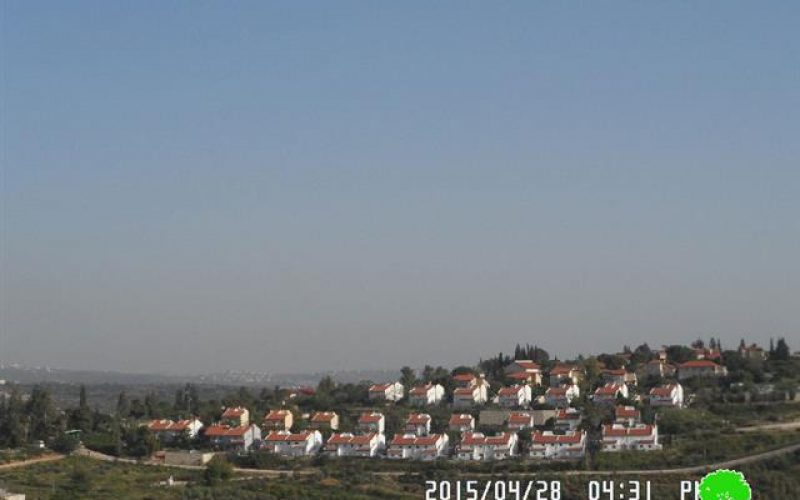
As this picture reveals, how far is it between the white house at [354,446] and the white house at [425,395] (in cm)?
1111

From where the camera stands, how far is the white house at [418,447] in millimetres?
53750

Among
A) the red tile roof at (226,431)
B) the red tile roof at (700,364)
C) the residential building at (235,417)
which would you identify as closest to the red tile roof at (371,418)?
the red tile roof at (226,431)

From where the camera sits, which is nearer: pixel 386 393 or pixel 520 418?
pixel 520 418

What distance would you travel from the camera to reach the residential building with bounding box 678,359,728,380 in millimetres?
69062

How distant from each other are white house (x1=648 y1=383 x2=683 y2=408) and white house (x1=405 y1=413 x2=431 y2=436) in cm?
1109

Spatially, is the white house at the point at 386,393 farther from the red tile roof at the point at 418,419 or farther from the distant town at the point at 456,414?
the red tile roof at the point at 418,419

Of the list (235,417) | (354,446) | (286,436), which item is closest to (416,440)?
(354,446)

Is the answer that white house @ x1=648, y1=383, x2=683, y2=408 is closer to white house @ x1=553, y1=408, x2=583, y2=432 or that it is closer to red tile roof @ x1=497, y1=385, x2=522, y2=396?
white house @ x1=553, y1=408, x2=583, y2=432

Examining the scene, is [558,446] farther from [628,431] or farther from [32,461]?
[32,461]

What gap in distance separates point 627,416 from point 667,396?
5.79 meters

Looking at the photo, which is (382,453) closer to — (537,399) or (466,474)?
(466,474)

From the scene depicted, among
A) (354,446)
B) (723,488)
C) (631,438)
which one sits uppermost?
(631,438)

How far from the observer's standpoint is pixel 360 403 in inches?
2687

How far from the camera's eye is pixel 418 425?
58000mm
